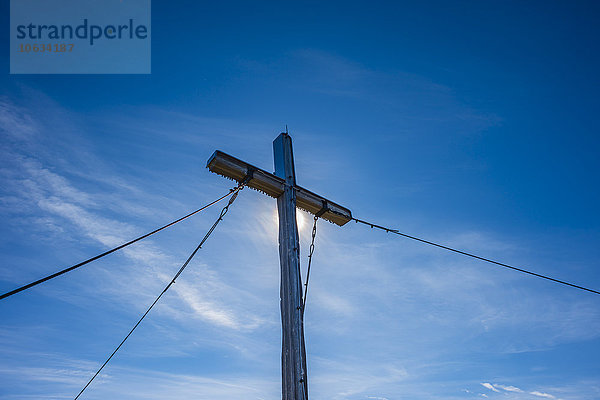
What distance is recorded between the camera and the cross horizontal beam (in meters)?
5.33

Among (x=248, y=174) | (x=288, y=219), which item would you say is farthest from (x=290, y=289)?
(x=248, y=174)

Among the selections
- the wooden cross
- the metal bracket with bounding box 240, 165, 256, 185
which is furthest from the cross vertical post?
the metal bracket with bounding box 240, 165, 256, 185

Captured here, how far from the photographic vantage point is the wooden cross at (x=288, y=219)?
467 centimetres

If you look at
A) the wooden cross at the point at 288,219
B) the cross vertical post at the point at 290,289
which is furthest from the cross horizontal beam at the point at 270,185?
the cross vertical post at the point at 290,289

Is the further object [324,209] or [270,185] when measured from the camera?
[324,209]

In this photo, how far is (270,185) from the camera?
5.65 m

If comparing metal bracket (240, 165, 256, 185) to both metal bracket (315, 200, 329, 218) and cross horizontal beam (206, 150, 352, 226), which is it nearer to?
cross horizontal beam (206, 150, 352, 226)

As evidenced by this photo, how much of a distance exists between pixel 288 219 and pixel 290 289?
1.03 metres

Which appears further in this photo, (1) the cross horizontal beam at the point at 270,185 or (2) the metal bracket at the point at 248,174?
(2) the metal bracket at the point at 248,174

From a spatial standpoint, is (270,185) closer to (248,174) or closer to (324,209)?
(248,174)

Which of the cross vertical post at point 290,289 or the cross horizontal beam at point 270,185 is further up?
the cross horizontal beam at point 270,185

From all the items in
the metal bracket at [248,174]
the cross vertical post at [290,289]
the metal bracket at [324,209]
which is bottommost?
the cross vertical post at [290,289]

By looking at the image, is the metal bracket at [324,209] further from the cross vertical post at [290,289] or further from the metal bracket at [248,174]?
the metal bracket at [248,174]

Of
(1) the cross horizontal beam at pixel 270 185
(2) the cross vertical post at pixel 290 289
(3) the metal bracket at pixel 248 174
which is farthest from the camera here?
(3) the metal bracket at pixel 248 174
